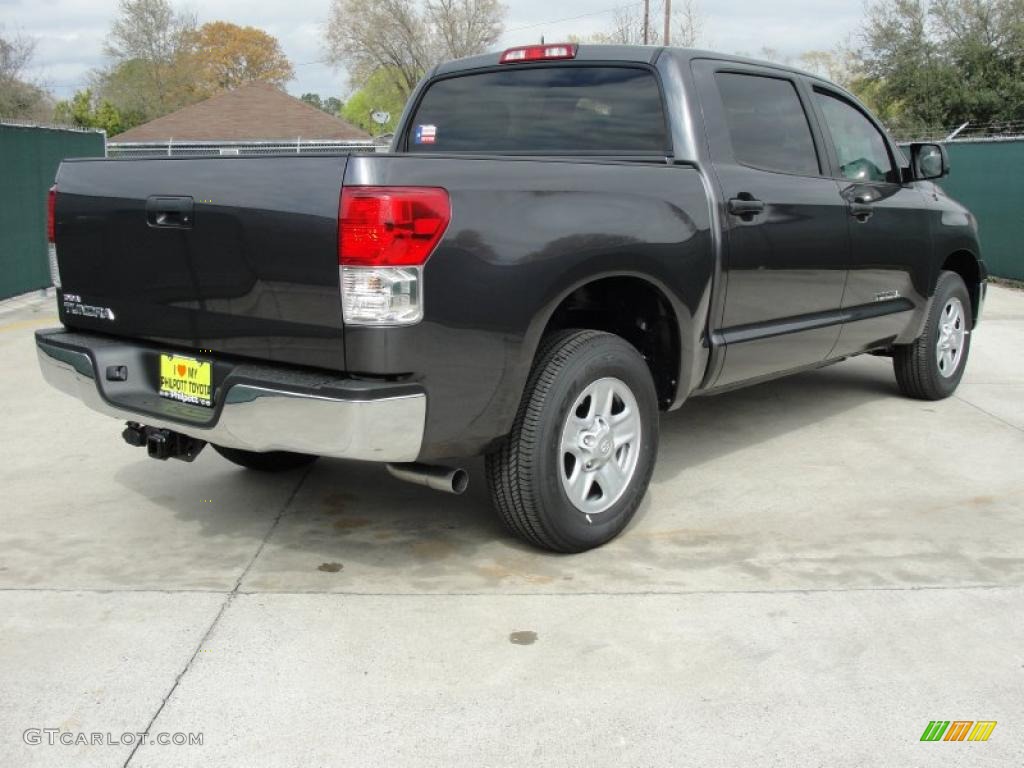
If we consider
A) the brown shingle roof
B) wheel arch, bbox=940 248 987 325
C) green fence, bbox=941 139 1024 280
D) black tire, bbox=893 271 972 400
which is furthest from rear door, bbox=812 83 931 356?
the brown shingle roof

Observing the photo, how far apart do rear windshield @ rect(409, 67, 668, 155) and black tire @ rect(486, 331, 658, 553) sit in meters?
1.07

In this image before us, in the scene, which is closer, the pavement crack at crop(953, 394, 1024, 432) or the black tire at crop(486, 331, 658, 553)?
the black tire at crop(486, 331, 658, 553)

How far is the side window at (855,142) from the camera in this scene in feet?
18.0

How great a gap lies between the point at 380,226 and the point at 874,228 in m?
3.24

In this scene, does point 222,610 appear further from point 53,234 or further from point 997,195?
point 997,195

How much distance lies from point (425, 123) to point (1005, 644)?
3.50 m

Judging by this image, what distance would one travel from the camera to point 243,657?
10.6 ft

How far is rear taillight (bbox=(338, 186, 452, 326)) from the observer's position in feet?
10.5

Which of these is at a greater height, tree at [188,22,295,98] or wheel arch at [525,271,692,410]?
tree at [188,22,295,98]

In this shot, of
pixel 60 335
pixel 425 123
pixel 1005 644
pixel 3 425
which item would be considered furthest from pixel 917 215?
pixel 3 425

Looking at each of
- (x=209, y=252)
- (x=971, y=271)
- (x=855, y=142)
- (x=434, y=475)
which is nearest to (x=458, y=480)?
(x=434, y=475)

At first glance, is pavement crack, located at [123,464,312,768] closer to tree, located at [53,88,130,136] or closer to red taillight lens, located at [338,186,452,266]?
red taillight lens, located at [338,186,452,266]

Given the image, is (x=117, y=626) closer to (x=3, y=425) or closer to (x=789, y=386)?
(x=3, y=425)

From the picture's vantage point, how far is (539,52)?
192 inches
